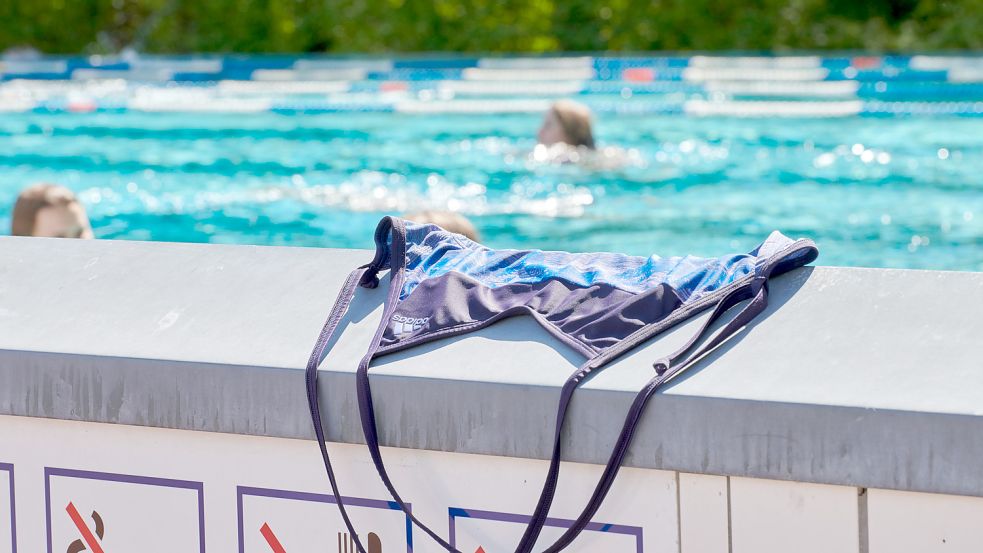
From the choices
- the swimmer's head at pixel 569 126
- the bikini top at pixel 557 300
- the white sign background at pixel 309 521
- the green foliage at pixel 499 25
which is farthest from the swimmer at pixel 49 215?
the green foliage at pixel 499 25

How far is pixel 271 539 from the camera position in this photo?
1.66m

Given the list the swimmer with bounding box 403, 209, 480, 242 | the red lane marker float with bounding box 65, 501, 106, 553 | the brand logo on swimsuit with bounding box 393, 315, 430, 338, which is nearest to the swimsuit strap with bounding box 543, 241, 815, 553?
the brand logo on swimsuit with bounding box 393, 315, 430, 338

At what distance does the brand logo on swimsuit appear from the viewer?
1641mm

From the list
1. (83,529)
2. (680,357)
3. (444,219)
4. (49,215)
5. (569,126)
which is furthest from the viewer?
(569,126)

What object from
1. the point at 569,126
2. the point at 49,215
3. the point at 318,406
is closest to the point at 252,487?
the point at 318,406

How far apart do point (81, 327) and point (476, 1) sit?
11.4 m

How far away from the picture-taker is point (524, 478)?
60.1 inches

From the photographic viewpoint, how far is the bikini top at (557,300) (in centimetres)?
148

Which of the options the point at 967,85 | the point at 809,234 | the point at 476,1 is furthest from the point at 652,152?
the point at 476,1

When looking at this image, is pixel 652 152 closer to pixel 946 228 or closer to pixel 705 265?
pixel 946 228

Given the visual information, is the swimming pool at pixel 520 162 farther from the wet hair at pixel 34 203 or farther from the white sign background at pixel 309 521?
the white sign background at pixel 309 521

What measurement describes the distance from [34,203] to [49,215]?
6 centimetres

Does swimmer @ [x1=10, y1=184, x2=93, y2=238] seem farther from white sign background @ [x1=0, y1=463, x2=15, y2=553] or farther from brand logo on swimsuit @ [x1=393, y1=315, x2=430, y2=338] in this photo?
brand logo on swimsuit @ [x1=393, y1=315, x2=430, y2=338]

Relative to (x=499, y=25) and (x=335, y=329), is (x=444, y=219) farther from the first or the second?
(x=499, y=25)
